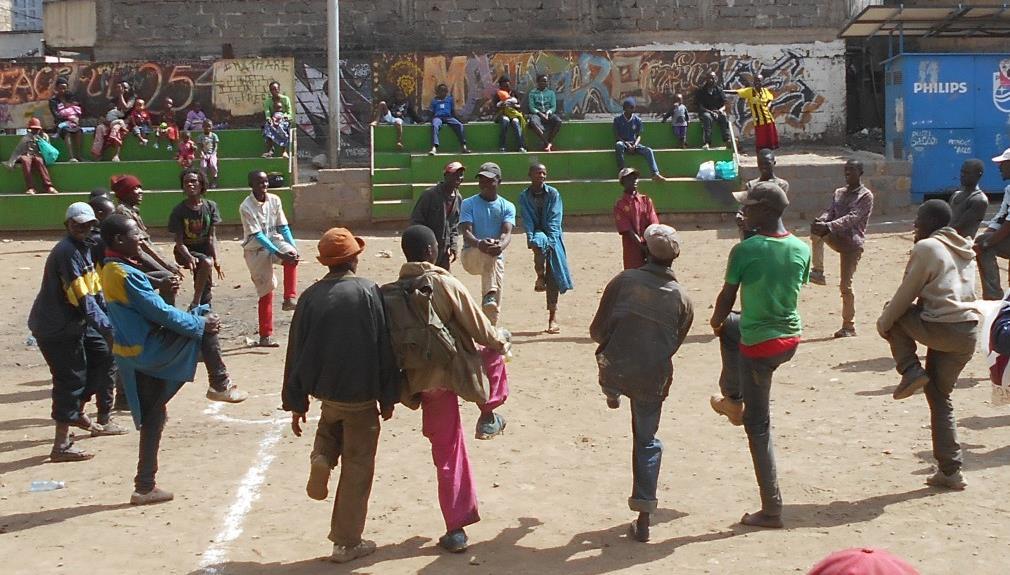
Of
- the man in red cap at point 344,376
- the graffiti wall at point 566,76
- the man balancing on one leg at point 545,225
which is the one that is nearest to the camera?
the man in red cap at point 344,376

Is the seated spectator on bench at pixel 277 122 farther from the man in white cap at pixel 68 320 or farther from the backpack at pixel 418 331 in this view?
the backpack at pixel 418 331

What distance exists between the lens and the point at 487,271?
11188 mm

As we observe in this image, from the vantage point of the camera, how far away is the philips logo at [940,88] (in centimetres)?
1944

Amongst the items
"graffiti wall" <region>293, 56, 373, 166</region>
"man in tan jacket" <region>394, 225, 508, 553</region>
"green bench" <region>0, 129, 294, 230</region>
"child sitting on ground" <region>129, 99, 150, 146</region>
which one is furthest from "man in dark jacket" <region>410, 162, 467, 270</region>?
"graffiti wall" <region>293, 56, 373, 166</region>

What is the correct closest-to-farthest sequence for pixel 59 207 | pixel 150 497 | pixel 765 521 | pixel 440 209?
1. pixel 765 521
2. pixel 150 497
3. pixel 440 209
4. pixel 59 207

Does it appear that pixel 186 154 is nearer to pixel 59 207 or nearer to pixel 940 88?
pixel 59 207

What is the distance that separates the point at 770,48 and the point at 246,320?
627 inches

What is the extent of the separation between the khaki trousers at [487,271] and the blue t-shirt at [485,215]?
0.22 meters

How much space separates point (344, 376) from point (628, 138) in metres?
15.1

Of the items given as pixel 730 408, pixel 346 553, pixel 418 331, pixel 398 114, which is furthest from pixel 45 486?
pixel 398 114

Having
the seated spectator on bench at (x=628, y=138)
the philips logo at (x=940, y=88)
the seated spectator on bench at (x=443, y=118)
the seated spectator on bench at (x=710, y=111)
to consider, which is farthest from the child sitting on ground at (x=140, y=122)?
the philips logo at (x=940, y=88)

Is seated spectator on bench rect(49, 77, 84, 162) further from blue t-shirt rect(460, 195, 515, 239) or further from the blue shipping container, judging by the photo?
the blue shipping container

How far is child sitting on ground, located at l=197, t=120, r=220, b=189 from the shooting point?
19788 mm

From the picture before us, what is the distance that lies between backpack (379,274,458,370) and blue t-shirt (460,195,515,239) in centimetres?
536
